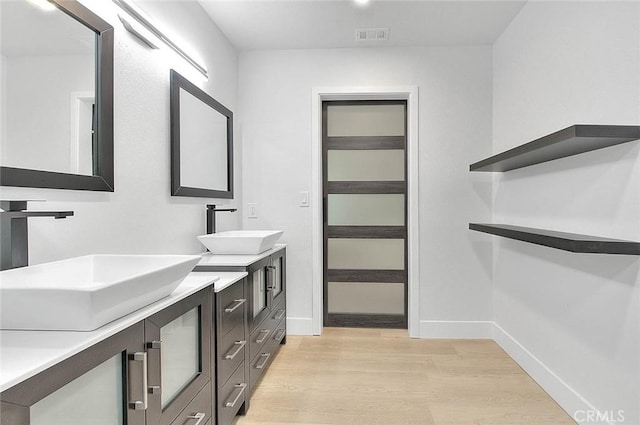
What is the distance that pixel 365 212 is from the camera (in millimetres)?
3658

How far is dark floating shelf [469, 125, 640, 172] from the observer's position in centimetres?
161

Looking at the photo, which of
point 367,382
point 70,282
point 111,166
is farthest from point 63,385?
point 367,382

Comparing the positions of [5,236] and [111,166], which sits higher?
[111,166]

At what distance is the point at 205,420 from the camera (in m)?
1.67

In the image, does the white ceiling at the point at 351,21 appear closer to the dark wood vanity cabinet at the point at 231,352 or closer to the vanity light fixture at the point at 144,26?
the vanity light fixture at the point at 144,26

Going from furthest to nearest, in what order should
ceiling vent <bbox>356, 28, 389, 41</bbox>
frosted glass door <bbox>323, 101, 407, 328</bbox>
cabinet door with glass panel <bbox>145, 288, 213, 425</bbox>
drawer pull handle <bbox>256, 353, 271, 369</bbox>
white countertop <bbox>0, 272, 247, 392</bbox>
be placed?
frosted glass door <bbox>323, 101, 407, 328</bbox> < ceiling vent <bbox>356, 28, 389, 41</bbox> < drawer pull handle <bbox>256, 353, 271, 369</bbox> < cabinet door with glass panel <bbox>145, 288, 213, 425</bbox> < white countertop <bbox>0, 272, 247, 392</bbox>

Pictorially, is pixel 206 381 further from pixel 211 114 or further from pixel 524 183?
pixel 524 183

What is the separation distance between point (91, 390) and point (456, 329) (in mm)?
3020

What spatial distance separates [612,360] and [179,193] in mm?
2332

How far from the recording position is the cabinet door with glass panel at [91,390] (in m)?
0.82

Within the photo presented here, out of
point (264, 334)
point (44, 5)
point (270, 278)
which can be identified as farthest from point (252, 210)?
point (44, 5)

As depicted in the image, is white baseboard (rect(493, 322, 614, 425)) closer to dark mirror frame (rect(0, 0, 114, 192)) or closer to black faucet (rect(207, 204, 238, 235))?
black faucet (rect(207, 204, 238, 235))

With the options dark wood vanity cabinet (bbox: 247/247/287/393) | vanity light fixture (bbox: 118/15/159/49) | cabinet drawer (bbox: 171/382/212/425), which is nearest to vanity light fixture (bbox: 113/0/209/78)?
vanity light fixture (bbox: 118/15/159/49)

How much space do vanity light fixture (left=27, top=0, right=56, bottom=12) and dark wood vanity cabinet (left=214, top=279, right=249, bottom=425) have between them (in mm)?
1259
